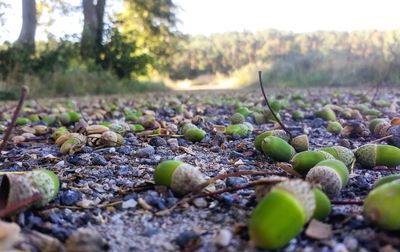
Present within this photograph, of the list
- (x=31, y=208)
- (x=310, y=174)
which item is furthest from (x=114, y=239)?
(x=310, y=174)

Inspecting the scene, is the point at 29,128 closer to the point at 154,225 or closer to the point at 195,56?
the point at 154,225

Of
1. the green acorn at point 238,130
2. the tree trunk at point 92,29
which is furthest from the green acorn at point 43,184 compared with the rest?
the tree trunk at point 92,29

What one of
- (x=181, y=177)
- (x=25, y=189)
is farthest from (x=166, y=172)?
(x=25, y=189)

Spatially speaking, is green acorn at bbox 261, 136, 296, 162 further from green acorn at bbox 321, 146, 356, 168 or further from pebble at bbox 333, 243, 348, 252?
pebble at bbox 333, 243, 348, 252

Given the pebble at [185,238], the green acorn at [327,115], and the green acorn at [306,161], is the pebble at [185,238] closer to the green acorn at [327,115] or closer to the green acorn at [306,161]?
the green acorn at [306,161]

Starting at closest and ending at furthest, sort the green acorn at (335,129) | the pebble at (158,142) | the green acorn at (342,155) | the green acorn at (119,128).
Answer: the green acorn at (342,155) < the pebble at (158,142) < the green acorn at (119,128) < the green acorn at (335,129)

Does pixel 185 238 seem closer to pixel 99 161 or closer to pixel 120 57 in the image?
pixel 99 161
